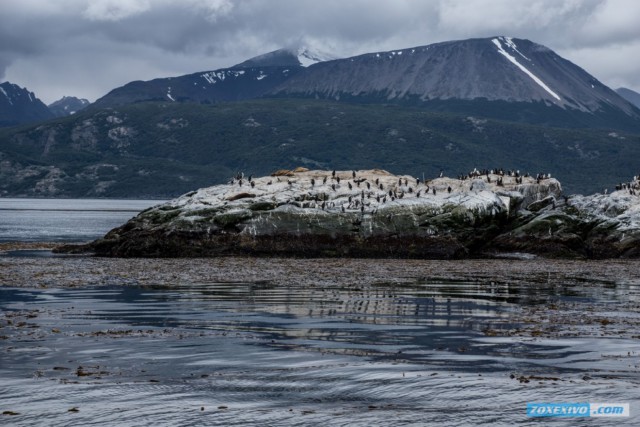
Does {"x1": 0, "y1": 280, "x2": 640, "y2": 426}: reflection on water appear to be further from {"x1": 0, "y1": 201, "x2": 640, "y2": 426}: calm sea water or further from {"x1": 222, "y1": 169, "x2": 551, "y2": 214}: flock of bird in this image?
{"x1": 222, "y1": 169, "x2": 551, "y2": 214}: flock of bird

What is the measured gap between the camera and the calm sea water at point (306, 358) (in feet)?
51.7

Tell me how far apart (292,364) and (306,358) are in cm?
85

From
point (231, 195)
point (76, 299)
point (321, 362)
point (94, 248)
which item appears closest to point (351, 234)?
point (231, 195)

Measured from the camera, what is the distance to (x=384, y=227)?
68.2 meters

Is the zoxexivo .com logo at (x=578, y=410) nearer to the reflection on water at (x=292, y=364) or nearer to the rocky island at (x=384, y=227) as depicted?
the reflection on water at (x=292, y=364)

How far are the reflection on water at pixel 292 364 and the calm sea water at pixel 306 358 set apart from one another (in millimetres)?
55

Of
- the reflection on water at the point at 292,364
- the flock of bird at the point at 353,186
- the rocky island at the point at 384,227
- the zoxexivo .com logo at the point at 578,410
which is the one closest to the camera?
the zoxexivo .com logo at the point at 578,410

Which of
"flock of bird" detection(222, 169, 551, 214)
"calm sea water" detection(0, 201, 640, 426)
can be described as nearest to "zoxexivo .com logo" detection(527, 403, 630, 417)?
"calm sea water" detection(0, 201, 640, 426)

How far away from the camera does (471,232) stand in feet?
225

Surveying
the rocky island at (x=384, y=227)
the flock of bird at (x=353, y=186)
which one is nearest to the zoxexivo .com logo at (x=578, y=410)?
the rocky island at (x=384, y=227)

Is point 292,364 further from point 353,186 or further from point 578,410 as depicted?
point 353,186

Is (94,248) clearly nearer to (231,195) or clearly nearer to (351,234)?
(231,195)

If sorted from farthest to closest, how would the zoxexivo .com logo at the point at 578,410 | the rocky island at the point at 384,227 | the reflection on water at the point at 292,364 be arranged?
the rocky island at the point at 384,227 → the reflection on water at the point at 292,364 → the zoxexivo .com logo at the point at 578,410

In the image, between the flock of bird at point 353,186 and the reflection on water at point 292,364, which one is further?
the flock of bird at point 353,186
